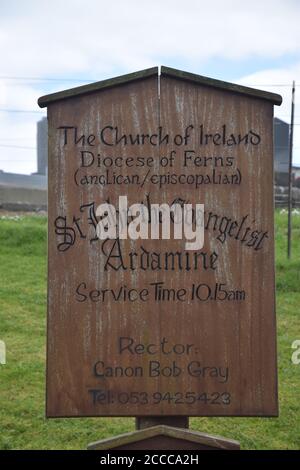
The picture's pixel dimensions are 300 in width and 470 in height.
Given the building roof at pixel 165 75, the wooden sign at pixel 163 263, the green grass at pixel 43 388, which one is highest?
the building roof at pixel 165 75

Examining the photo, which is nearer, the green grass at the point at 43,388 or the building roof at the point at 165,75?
the building roof at the point at 165,75

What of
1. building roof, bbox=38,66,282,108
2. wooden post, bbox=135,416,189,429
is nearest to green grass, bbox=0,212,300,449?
wooden post, bbox=135,416,189,429

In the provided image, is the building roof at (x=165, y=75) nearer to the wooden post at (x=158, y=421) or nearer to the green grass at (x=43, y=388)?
the wooden post at (x=158, y=421)

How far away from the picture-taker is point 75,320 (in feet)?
8.59

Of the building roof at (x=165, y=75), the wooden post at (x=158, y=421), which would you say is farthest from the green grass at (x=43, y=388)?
the building roof at (x=165, y=75)

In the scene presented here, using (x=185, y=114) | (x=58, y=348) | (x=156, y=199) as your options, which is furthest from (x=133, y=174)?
(x=58, y=348)

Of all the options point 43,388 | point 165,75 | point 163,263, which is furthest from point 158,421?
point 43,388

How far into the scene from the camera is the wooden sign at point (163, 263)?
8.55 feet

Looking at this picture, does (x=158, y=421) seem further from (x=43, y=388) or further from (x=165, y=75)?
(x=43, y=388)

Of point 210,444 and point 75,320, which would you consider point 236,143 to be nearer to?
point 75,320

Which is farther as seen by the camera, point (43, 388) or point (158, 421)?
point (43, 388)

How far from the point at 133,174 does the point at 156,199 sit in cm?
16

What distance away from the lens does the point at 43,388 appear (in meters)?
4.72

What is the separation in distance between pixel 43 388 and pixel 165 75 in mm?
3108
